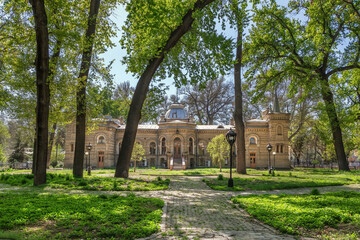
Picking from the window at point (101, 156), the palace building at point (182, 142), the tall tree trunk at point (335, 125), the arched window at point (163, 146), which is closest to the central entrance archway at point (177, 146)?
the palace building at point (182, 142)

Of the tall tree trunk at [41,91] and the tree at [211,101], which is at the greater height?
the tree at [211,101]

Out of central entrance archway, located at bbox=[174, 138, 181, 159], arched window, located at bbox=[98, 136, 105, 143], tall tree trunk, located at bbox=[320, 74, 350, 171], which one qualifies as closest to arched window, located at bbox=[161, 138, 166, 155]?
central entrance archway, located at bbox=[174, 138, 181, 159]

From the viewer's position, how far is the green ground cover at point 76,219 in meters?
4.59

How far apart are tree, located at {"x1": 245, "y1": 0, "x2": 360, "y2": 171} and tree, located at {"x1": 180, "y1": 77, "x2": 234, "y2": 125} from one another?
23707 millimetres

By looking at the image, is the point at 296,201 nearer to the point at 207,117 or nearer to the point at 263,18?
the point at 263,18

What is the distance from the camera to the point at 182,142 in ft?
118

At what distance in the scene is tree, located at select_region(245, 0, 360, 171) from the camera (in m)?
20.0

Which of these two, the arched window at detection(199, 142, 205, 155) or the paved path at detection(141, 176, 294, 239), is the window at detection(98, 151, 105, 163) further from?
the paved path at detection(141, 176, 294, 239)

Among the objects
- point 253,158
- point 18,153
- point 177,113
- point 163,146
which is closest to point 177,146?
point 163,146

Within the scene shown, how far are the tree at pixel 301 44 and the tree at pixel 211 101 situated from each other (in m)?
23.7

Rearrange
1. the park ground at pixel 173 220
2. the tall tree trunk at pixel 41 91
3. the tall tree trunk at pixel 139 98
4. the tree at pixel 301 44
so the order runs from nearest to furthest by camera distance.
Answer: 1. the park ground at pixel 173 220
2. the tall tree trunk at pixel 41 91
3. the tall tree trunk at pixel 139 98
4. the tree at pixel 301 44

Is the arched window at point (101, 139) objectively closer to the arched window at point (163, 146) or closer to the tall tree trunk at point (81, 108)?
the arched window at point (163, 146)

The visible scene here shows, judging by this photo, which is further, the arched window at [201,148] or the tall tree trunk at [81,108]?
the arched window at [201,148]

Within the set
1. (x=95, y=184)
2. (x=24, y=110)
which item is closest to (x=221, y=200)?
(x=95, y=184)
